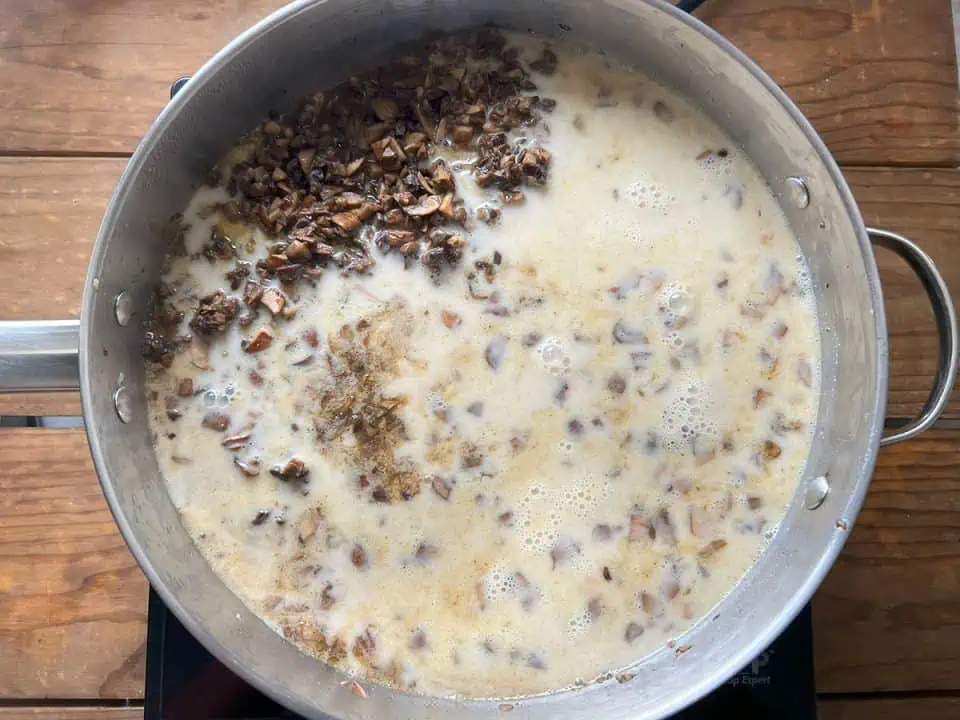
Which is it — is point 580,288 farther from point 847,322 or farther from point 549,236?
point 847,322

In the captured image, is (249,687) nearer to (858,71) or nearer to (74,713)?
(74,713)

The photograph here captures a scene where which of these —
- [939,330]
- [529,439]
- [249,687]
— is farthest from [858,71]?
[249,687]

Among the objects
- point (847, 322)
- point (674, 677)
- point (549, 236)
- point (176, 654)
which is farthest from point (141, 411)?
point (847, 322)

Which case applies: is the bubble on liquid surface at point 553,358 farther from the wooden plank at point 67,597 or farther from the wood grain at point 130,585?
the wooden plank at point 67,597

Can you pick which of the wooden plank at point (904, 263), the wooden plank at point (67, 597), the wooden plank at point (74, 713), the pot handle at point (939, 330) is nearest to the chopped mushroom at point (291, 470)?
the wooden plank at point (67, 597)

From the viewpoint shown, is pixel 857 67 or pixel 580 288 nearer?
pixel 580 288
